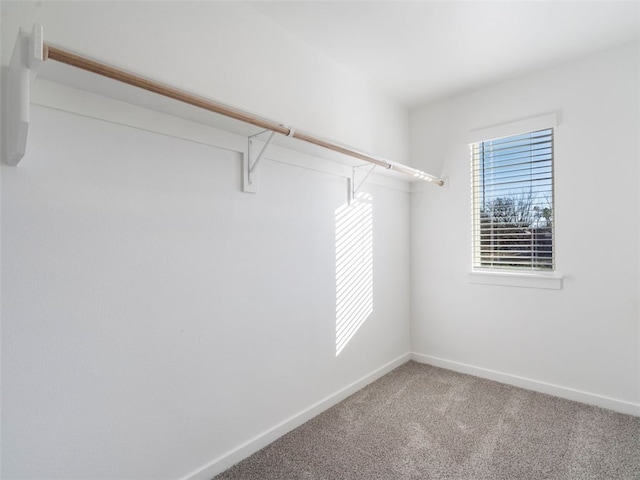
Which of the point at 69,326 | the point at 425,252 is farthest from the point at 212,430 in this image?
the point at 425,252

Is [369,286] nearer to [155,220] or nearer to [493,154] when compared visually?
[493,154]

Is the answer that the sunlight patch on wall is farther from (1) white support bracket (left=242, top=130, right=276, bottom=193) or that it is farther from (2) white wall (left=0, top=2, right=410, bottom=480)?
(1) white support bracket (left=242, top=130, right=276, bottom=193)

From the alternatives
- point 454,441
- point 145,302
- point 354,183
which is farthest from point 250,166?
point 454,441

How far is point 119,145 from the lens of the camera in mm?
1354

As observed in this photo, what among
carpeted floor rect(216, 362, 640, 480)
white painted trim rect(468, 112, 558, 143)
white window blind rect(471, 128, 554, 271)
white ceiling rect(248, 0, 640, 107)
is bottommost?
carpeted floor rect(216, 362, 640, 480)

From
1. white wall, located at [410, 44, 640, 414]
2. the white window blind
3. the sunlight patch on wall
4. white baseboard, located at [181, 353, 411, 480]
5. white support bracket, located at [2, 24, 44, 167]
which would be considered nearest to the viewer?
white support bracket, located at [2, 24, 44, 167]

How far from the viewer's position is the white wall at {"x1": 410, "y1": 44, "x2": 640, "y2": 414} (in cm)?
221

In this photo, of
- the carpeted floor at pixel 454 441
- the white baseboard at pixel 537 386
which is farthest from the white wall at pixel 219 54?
the white baseboard at pixel 537 386

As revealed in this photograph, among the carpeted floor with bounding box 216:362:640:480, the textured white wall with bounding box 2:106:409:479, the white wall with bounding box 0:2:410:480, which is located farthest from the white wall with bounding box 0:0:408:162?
the carpeted floor with bounding box 216:362:640:480

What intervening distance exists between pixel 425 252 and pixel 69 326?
2.73 m

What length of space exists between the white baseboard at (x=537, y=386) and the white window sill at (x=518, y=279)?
0.73 metres

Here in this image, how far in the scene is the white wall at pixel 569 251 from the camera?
2.21 meters

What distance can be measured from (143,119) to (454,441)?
2300 millimetres

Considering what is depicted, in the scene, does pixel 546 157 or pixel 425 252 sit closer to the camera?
pixel 546 157
